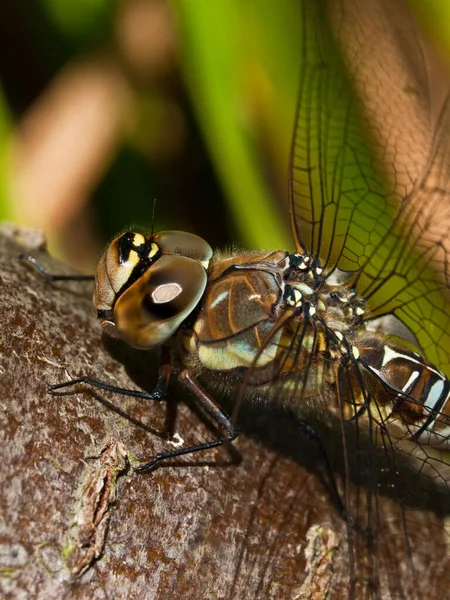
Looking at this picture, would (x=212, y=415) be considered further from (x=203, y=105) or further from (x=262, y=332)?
(x=203, y=105)

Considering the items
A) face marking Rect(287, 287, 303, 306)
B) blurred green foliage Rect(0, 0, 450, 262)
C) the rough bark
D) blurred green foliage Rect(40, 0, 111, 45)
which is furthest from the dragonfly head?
blurred green foliage Rect(40, 0, 111, 45)

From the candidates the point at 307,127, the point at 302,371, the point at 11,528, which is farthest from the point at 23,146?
the point at 11,528

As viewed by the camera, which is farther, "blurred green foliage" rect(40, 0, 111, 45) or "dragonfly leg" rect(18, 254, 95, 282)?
"blurred green foliage" rect(40, 0, 111, 45)

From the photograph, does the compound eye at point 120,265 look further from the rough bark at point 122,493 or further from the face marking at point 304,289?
the face marking at point 304,289

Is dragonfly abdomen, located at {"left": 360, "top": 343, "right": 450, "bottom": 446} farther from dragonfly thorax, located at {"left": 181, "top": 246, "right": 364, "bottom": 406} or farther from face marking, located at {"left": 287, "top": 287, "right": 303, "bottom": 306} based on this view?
face marking, located at {"left": 287, "top": 287, "right": 303, "bottom": 306}

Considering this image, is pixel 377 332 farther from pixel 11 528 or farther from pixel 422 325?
pixel 11 528

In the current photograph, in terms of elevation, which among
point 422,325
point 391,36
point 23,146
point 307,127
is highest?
point 391,36
